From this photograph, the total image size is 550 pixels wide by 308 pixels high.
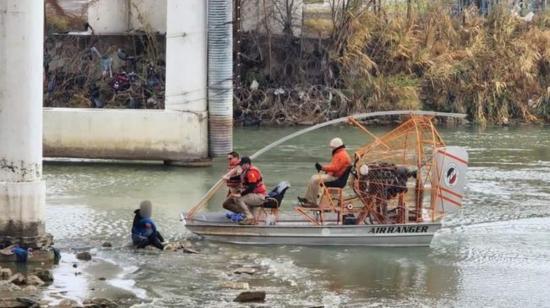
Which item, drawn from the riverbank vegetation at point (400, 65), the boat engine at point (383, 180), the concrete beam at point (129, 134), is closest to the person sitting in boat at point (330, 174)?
the boat engine at point (383, 180)

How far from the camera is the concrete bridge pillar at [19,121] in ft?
53.4

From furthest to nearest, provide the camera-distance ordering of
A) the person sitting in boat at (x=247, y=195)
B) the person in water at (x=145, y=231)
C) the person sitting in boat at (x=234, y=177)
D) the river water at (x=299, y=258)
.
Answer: the person sitting in boat at (x=234, y=177) → the person sitting in boat at (x=247, y=195) → the person in water at (x=145, y=231) → the river water at (x=299, y=258)

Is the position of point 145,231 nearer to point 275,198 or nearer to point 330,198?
point 275,198

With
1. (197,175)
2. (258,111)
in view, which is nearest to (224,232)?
(197,175)

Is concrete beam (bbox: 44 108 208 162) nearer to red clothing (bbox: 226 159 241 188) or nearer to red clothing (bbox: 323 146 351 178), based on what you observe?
red clothing (bbox: 226 159 241 188)

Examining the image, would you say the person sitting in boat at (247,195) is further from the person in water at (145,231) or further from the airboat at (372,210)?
the person in water at (145,231)

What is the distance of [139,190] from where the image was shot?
24.0 metres

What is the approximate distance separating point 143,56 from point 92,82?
6.51 feet

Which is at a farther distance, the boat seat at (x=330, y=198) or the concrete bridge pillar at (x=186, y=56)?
the concrete bridge pillar at (x=186, y=56)

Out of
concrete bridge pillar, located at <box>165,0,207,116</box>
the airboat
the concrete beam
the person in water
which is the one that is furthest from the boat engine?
concrete bridge pillar, located at <box>165,0,207,116</box>

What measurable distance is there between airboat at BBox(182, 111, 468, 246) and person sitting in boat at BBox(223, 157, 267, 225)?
18cm

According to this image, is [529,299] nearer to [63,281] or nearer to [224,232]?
[224,232]

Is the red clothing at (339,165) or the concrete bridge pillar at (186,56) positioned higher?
the concrete bridge pillar at (186,56)

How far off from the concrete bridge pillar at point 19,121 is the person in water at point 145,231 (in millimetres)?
1836
